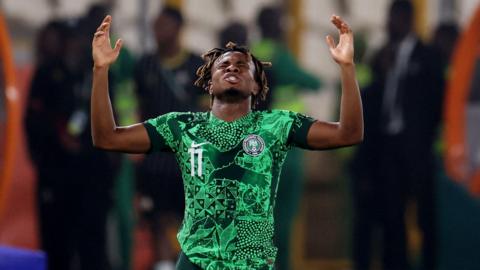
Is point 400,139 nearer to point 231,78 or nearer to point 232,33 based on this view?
point 232,33

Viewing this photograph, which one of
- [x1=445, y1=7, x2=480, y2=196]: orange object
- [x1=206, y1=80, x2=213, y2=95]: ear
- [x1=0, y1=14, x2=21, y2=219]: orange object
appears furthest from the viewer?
[x1=0, y1=14, x2=21, y2=219]: orange object

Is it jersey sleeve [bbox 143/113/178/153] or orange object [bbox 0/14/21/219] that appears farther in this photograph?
orange object [bbox 0/14/21/219]

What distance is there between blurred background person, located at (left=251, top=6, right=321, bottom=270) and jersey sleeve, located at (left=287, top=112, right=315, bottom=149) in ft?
14.8

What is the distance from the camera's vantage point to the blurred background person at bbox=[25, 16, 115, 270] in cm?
898

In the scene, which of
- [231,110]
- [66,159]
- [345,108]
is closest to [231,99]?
[231,110]

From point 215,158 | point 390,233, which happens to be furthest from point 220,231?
point 390,233

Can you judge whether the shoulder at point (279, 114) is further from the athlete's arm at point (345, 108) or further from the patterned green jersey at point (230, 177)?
the athlete's arm at point (345, 108)

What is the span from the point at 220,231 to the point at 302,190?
15.7ft

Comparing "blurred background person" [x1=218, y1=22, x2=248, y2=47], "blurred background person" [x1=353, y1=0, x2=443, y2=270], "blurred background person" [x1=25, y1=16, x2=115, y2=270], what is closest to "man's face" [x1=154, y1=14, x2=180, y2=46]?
"blurred background person" [x1=218, y1=22, x2=248, y2=47]

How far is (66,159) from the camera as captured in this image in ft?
29.7

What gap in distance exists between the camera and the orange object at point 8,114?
357 inches

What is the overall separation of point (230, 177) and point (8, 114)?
17.0ft

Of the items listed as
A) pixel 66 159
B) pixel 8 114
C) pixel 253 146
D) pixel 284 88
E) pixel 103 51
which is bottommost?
pixel 66 159

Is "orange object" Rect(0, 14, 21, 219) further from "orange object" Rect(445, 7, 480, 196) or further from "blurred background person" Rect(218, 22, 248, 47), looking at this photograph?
"orange object" Rect(445, 7, 480, 196)
